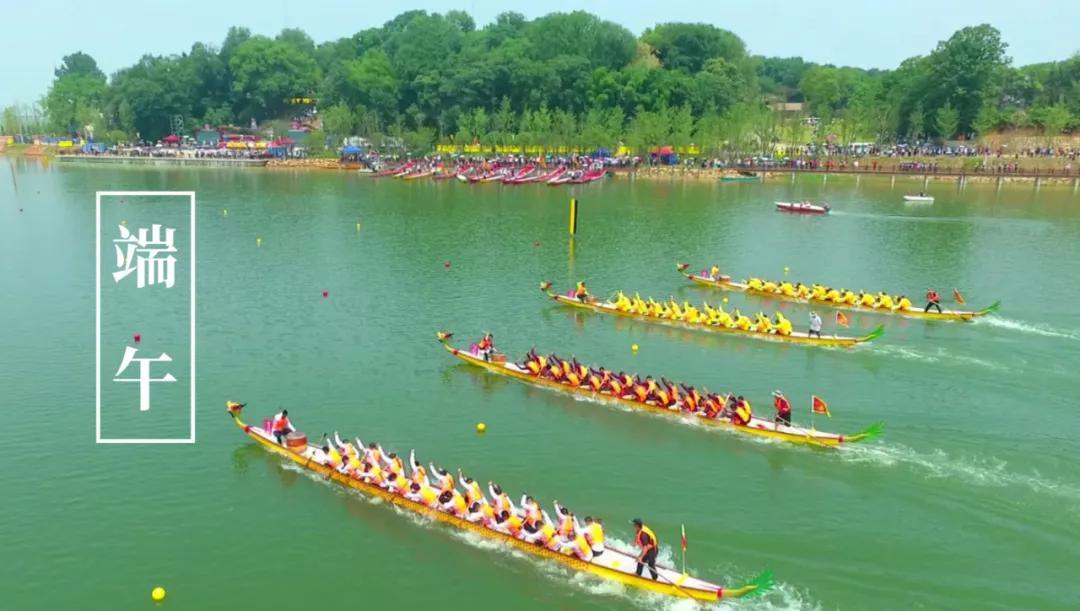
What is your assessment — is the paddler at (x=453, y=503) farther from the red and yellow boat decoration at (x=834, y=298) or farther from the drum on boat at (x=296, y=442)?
the red and yellow boat decoration at (x=834, y=298)

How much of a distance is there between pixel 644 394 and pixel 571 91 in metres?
83.5

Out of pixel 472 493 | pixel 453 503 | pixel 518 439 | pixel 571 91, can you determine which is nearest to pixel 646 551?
pixel 472 493

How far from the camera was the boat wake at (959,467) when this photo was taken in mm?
Result: 16844

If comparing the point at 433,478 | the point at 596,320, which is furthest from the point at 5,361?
the point at 596,320

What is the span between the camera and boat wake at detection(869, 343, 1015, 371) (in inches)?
944

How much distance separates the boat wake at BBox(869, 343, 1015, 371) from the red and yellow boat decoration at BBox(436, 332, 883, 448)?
22.6 ft

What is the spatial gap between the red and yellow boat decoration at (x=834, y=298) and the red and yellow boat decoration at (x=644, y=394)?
11.0m

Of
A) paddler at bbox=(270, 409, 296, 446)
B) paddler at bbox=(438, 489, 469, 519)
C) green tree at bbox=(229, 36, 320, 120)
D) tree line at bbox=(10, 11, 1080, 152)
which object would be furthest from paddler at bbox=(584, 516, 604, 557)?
green tree at bbox=(229, 36, 320, 120)

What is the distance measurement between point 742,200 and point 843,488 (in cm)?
4980

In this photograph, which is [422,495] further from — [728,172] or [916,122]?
[916,122]

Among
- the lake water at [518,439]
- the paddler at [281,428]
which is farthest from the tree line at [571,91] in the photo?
the paddler at [281,428]

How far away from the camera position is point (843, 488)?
55.9 ft

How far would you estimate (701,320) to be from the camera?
2795 centimetres

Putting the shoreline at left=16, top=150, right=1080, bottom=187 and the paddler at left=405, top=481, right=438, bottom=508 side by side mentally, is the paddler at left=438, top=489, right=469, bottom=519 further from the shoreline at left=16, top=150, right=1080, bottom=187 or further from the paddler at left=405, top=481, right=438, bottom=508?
the shoreline at left=16, top=150, right=1080, bottom=187
